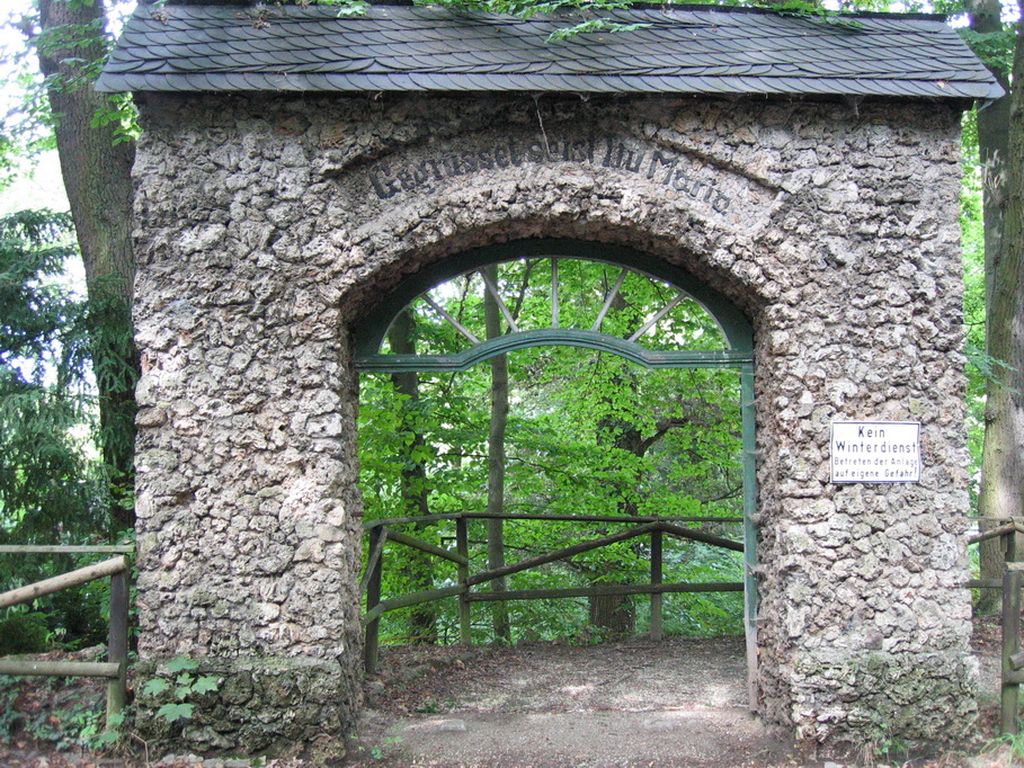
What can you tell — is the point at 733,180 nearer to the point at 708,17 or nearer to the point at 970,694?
the point at 708,17

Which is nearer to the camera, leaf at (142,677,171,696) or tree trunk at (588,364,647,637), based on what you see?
leaf at (142,677,171,696)

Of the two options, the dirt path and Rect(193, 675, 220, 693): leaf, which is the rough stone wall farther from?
the dirt path

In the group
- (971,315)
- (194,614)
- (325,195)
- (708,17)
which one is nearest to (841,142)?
(708,17)

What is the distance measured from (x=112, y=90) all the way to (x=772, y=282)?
12.9ft

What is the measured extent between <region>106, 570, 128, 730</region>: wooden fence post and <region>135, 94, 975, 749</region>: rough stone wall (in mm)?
134

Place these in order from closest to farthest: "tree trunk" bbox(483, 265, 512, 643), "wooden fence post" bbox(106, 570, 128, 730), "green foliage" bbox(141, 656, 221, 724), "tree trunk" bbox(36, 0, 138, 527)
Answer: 1. "green foliage" bbox(141, 656, 221, 724)
2. "wooden fence post" bbox(106, 570, 128, 730)
3. "tree trunk" bbox(36, 0, 138, 527)
4. "tree trunk" bbox(483, 265, 512, 643)

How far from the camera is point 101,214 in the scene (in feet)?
24.8

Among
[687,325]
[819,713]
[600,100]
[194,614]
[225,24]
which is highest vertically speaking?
[225,24]

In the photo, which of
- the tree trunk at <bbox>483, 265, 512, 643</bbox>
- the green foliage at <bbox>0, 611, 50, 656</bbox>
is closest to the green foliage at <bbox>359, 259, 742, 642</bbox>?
the tree trunk at <bbox>483, 265, 512, 643</bbox>

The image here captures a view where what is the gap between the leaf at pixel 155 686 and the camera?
4559mm

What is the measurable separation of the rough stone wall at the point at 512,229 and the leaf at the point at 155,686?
194 millimetres

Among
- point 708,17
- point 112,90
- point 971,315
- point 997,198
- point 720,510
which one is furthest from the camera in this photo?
point 971,315

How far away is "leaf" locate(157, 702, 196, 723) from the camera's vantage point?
14.8ft

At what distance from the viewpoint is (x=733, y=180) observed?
500cm
